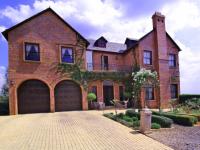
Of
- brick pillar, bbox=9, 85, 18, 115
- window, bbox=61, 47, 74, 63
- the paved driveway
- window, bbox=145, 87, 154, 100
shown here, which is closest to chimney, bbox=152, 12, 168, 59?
window, bbox=145, 87, 154, 100

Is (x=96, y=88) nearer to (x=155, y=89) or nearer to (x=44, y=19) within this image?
(x=155, y=89)

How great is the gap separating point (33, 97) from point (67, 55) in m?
5.40

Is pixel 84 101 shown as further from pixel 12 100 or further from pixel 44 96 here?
pixel 12 100

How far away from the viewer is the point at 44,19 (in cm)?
2225

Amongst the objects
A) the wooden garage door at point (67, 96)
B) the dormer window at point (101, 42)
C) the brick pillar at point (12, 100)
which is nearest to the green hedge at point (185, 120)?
the wooden garage door at point (67, 96)

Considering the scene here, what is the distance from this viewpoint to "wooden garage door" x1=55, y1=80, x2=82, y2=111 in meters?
22.6

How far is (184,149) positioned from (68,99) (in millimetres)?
16126

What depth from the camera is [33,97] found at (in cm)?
2142

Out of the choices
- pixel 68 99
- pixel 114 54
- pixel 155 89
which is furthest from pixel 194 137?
pixel 114 54

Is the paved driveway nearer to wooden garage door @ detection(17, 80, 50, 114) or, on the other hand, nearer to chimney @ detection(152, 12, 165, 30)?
wooden garage door @ detection(17, 80, 50, 114)

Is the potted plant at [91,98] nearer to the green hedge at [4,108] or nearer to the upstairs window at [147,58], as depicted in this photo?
the green hedge at [4,108]

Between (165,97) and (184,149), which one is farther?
(165,97)

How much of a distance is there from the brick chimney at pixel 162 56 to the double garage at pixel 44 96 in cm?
1029

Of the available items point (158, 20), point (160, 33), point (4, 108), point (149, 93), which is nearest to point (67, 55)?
point (4, 108)
